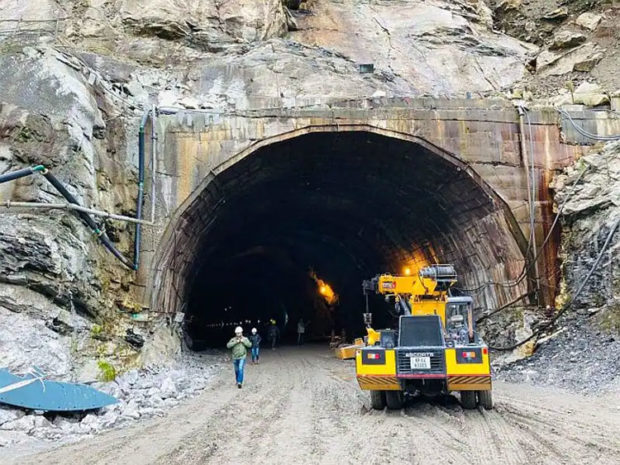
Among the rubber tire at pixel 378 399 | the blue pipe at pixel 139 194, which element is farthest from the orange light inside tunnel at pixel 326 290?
the rubber tire at pixel 378 399

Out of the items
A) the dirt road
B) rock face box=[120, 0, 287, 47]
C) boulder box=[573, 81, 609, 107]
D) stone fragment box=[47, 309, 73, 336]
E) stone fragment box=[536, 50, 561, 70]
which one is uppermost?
rock face box=[120, 0, 287, 47]

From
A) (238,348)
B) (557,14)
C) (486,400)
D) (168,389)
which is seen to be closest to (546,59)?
(557,14)

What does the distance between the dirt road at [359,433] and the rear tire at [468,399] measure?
15 cm

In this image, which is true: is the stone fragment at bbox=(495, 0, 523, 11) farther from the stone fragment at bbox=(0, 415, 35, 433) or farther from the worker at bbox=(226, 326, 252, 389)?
the stone fragment at bbox=(0, 415, 35, 433)

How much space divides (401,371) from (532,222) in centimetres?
716

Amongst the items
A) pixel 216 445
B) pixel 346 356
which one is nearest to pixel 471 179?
pixel 346 356

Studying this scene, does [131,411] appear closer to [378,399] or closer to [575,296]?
[378,399]

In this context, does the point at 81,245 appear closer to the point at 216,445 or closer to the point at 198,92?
the point at 216,445

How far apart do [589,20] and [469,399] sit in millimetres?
17630

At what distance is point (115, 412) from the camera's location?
22.8ft

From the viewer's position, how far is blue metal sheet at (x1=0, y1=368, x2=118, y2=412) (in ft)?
20.0

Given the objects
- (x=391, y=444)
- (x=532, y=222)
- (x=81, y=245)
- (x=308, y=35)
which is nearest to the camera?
(x=391, y=444)

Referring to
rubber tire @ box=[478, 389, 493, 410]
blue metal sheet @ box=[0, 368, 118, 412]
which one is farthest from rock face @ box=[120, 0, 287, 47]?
rubber tire @ box=[478, 389, 493, 410]

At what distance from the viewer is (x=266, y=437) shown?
18.7ft
